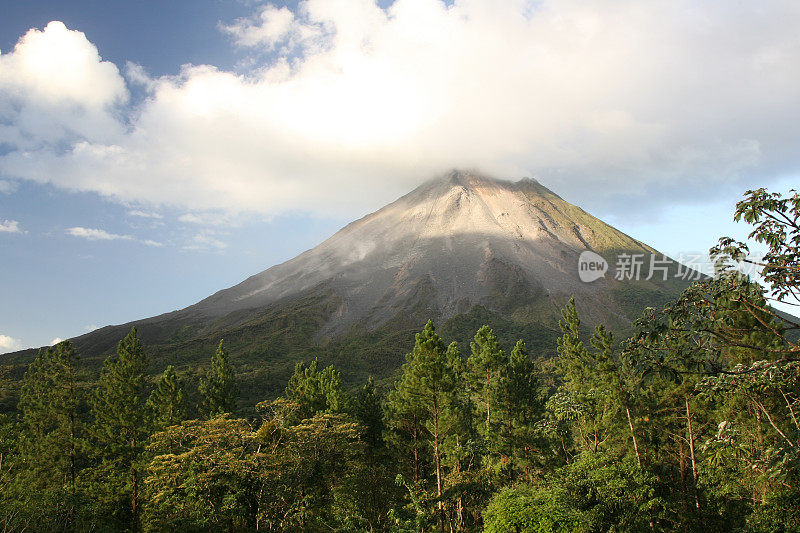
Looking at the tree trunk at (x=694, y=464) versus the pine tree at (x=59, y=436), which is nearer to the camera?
the tree trunk at (x=694, y=464)

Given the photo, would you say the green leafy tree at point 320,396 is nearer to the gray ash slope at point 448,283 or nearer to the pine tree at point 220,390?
the pine tree at point 220,390

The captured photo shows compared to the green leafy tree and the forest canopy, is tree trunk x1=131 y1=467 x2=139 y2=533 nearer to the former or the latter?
the forest canopy

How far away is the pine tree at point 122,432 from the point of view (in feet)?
91.1

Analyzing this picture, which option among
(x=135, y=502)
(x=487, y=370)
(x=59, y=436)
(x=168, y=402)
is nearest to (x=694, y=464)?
(x=487, y=370)

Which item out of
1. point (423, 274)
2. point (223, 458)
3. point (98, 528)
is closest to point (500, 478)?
point (223, 458)

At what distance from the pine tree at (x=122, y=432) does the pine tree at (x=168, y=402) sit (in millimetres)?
834

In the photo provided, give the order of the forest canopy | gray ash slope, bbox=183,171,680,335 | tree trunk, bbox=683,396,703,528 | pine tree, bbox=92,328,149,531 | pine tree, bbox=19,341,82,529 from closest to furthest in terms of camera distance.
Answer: the forest canopy < tree trunk, bbox=683,396,703,528 < pine tree, bbox=92,328,149,531 < pine tree, bbox=19,341,82,529 < gray ash slope, bbox=183,171,680,335

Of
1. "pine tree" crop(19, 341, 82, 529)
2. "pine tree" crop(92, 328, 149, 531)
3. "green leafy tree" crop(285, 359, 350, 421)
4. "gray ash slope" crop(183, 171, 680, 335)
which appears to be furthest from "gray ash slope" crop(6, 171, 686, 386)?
"pine tree" crop(92, 328, 149, 531)

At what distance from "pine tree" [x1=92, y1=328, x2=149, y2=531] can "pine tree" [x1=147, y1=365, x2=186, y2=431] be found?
834mm

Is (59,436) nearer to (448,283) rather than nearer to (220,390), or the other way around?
(220,390)

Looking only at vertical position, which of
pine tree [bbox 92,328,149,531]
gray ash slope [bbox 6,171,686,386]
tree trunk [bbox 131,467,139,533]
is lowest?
tree trunk [bbox 131,467,139,533]

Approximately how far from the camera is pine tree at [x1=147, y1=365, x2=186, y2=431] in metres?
31.3

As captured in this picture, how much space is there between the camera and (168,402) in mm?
31656

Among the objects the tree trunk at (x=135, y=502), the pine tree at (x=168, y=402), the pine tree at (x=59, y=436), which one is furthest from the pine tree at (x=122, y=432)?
the pine tree at (x=59, y=436)
